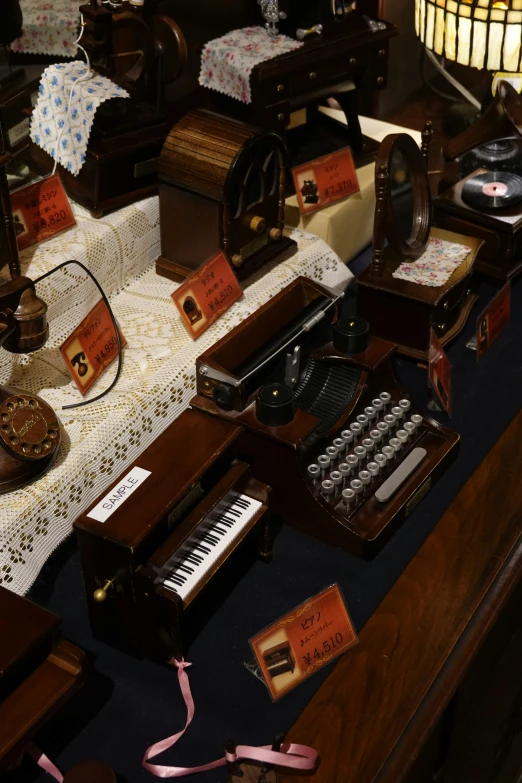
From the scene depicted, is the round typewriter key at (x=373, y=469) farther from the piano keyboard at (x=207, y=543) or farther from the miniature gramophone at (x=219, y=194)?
the miniature gramophone at (x=219, y=194)

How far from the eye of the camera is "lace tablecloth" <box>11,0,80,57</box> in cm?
277

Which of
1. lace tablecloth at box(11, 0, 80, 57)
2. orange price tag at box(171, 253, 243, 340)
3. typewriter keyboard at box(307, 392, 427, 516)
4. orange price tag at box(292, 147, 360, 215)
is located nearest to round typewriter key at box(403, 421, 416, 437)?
typewriter keyboard at box(307, 392, 427, 516)

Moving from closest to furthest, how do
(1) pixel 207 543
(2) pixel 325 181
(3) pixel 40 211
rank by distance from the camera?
(1) pixel 207 543 → (3) pixel 40 211 → (2) pixel 325 181

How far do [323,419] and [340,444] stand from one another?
0.28 feet

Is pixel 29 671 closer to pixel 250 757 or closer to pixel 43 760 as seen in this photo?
pixel 43 760

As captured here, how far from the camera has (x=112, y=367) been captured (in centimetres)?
235

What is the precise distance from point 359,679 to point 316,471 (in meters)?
0.50

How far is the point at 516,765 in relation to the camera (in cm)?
268

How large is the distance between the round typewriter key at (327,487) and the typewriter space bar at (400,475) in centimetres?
11

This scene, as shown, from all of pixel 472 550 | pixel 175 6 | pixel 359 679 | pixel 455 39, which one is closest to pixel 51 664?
pixel 359 679

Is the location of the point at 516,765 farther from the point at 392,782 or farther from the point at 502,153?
the point at 502,153

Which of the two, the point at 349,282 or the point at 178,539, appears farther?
the point at 349,282

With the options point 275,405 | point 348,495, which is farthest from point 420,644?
point 275,405

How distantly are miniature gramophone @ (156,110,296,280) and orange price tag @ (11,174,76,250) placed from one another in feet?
0.90
